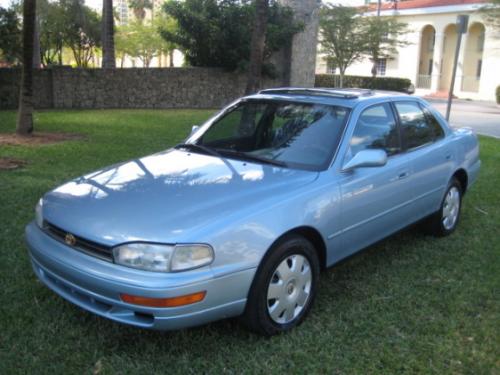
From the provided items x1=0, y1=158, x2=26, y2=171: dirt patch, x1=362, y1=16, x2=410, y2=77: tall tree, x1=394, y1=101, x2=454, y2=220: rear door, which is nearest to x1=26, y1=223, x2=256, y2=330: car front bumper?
x1=394, y1=101, x2=454, y2=220: rear door

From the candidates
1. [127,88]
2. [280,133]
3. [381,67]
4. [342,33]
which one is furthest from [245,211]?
[381,67]

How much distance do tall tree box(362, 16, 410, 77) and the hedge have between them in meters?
1.72

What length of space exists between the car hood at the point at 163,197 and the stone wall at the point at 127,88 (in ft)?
51.8

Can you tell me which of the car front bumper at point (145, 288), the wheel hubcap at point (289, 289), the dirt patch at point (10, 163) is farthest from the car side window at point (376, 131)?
the dirt patch at point (10, 163)

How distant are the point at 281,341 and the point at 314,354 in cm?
23

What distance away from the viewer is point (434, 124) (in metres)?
5.47

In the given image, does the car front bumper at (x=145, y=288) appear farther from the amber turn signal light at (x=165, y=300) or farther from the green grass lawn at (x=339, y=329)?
the green grass lawn at (x=339, y=329)

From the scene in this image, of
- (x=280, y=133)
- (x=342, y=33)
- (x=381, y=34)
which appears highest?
(x=381, y=34)

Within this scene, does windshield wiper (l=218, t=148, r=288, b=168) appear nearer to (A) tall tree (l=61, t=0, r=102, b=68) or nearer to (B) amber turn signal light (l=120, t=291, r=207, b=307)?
(B) amber turn signal light (l=120, t=291, r=207, b=307)

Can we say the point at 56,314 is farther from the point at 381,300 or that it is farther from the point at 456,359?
the point at 456,359

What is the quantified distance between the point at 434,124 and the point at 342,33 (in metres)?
A: 28.9

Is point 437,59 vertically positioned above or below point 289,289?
above

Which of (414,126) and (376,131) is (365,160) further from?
(414,126)

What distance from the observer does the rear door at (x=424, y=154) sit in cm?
489
